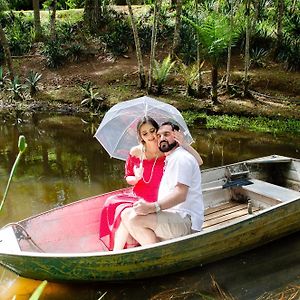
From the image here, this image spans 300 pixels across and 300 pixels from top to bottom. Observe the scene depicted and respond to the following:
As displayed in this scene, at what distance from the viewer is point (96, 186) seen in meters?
7.64

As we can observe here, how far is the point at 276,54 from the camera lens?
1486cm

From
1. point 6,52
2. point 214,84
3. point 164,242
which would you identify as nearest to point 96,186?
point 164,242

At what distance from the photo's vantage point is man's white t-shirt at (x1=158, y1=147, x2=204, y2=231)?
4.15m

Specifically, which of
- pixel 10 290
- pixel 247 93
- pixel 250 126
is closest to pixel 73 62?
pixel 247 93

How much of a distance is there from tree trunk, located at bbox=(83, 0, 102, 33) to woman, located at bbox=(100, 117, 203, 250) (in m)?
14.2

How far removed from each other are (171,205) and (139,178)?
0.65 metres

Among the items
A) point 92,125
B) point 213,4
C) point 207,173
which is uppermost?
point 213,4

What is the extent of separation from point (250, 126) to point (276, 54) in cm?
453

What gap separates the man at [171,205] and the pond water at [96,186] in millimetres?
608

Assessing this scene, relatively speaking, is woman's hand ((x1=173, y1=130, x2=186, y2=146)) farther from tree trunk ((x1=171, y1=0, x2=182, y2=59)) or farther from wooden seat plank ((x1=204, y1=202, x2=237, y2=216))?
tree trunk ((x1=171, y1=0, x2=182, y2=59))

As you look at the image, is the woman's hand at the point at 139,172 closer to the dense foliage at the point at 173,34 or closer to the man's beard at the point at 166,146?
the man's beard at the point at 166,146

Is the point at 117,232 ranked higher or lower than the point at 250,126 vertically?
higher

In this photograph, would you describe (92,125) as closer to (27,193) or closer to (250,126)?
(250,126)

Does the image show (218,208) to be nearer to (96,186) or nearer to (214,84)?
(96,186)
